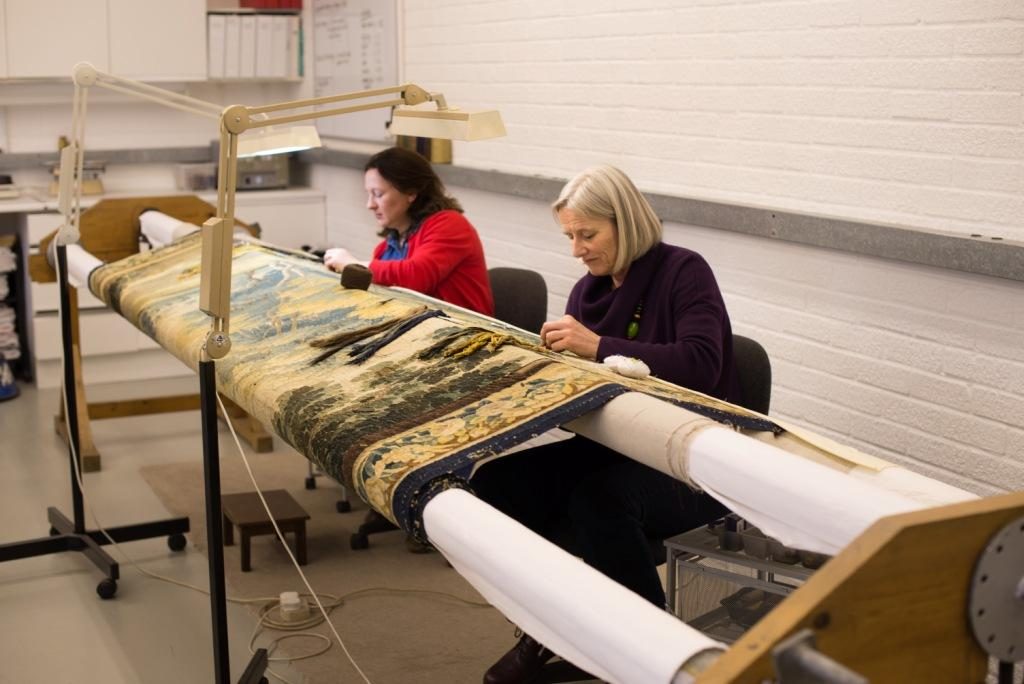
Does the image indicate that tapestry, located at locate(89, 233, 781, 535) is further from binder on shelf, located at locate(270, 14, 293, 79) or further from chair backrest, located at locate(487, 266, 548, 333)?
binder on shelf, located at locate(270, 14, 293, 79)

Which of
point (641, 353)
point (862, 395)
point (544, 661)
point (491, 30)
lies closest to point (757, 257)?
point (862, 395)

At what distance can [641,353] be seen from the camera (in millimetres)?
2447

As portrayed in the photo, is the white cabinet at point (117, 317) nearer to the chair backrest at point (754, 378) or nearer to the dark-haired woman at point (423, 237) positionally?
the dark-haired woman at point (423, 237)

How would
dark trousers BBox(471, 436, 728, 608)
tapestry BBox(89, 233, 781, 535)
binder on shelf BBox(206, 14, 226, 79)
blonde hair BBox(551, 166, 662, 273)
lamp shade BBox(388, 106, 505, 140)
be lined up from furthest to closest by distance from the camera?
binder on shelf BBox(206, 14, 226, 79) < blonde hair BBox(551, 166, 662, 273) < lamp shade BBox(388, 106, 505, 140) < dark trousers BBox(471, 436, 728, 608) < tapestry BBox(89, 233, 781, 535)

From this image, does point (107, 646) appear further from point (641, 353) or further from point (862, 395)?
point (862, 395)

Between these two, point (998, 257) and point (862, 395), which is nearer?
point (998, 257)

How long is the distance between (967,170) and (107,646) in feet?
7.74

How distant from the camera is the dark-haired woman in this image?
3.51m

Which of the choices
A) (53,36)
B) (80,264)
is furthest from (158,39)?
(80,264)

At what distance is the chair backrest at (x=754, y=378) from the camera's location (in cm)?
264

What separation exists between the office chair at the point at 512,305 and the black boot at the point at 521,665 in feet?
3.68

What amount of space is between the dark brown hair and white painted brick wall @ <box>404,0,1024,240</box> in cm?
71

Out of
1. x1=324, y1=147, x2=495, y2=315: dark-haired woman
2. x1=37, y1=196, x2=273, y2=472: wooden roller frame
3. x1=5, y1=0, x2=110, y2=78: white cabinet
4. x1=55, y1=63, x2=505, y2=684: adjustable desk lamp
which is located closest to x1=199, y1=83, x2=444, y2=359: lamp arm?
x1=55, y1=63, x2=505, y2=684: adjustable desk lamp

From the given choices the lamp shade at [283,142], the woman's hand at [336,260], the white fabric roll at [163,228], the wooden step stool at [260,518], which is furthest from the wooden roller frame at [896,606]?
the white fabric roll at [163,228]
